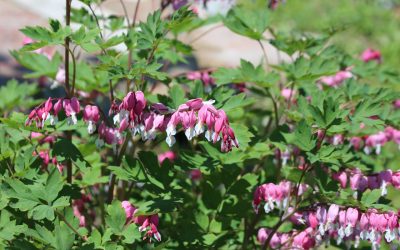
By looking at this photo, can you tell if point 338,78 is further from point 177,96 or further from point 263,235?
point 177,96

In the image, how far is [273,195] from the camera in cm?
280

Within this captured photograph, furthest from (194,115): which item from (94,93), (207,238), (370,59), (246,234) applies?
(370,59)

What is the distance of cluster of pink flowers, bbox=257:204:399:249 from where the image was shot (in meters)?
2.57

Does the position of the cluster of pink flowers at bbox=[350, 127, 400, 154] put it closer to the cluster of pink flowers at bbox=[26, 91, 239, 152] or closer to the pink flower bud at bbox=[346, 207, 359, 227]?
the pink flower bud at bbox=[346, 207, 359, 227]

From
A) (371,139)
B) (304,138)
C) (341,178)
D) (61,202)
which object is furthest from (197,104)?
(371,139)

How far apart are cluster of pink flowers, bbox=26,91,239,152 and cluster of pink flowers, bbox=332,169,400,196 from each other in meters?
0.78

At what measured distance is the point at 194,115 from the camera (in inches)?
95.9

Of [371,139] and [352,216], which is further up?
[371,139]

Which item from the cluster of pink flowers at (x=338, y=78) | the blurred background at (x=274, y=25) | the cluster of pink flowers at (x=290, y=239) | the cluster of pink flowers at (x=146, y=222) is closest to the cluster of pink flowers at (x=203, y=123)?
the cluster of pink flowers at (x=146, y=222)

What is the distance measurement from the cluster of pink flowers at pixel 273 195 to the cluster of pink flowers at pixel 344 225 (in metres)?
0.10

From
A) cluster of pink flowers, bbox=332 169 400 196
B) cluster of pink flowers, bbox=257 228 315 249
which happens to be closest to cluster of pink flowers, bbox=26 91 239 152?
cluster of pink flowers, bbox=257 228 315 249

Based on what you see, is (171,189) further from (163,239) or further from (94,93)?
(94,93)

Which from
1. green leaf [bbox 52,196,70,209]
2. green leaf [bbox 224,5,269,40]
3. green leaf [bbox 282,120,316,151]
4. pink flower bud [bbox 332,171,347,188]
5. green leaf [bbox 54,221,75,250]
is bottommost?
green leaf [bbox 54,221,75,250]

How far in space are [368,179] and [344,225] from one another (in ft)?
1.47
